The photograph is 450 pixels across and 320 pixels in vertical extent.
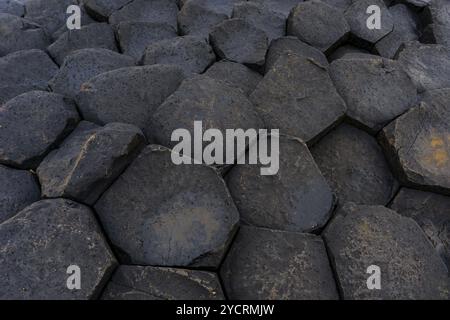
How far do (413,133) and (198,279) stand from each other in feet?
2.70

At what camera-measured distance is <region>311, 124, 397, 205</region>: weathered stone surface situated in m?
1.30

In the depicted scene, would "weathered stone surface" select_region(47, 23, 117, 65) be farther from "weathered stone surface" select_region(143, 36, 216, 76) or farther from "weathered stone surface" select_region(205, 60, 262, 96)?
"weathered stone surface" select_region(205, 60, 262, 96)

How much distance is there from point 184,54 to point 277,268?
863 mm

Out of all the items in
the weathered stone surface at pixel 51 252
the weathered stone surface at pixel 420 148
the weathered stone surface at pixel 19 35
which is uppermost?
the weathered stone surface at pixel 19 35

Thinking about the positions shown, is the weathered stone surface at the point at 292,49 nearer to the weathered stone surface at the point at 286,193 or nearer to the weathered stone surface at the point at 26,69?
the weathered stone surface at the point at 286,193

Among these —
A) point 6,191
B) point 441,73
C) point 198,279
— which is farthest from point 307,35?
point 6,191

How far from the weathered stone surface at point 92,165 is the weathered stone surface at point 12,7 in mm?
1382

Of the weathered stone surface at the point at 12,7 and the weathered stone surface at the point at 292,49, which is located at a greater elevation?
the weathered stone surface at the point at 292,49

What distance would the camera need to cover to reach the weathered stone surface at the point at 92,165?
3.40 ft

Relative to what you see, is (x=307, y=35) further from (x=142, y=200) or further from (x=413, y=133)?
(x=142, y=200)

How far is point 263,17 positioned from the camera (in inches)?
68.2

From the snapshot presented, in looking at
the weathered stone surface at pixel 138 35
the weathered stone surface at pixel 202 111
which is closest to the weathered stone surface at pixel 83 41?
the weathered stone surface at pixel 138 35

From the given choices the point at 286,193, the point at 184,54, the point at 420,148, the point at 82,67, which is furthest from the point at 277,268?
the point at 82,67

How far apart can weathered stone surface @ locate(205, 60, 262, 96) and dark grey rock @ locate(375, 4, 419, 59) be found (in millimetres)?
630
